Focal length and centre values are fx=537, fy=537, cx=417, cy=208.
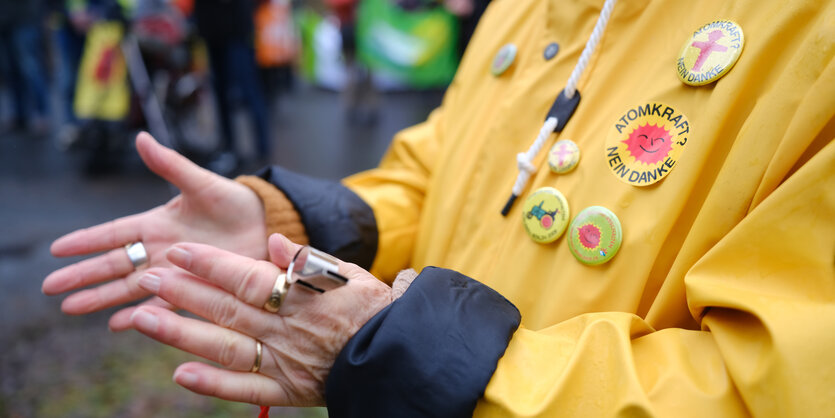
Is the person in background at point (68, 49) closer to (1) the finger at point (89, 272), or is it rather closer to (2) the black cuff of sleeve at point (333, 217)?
(1) the finger at point (89, 272)

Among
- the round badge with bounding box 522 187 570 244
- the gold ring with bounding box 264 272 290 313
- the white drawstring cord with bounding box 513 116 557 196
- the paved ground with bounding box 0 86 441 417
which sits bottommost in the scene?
the paved ground with bounding box 0 86 441 417

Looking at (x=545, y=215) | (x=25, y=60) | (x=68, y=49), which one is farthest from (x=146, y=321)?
(x=25, y=60)

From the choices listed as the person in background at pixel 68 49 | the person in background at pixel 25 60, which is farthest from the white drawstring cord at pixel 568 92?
the person in background at pixel 25 60

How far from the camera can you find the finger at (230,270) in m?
0.82

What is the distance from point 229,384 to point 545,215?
23.6 inches

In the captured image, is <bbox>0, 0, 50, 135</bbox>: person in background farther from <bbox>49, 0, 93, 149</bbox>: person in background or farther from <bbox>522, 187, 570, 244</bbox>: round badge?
<bbox>522, 187, 570, 244</bbox>: round badge

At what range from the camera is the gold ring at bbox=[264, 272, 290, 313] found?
0.82 metres

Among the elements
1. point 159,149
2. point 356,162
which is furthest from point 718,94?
point 356,162

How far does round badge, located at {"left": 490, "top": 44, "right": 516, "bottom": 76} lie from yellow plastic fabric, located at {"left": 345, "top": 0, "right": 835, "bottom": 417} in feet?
0.33

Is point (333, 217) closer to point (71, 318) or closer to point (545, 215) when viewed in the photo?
point (545, 215)

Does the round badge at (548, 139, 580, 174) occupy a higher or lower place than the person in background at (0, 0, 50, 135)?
higher

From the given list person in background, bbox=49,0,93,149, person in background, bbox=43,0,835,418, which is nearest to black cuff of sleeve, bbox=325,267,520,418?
person in background, bbox=43,0,835,418

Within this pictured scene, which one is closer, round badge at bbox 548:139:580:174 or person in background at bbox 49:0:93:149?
round badge at bbox 548:139:580:174

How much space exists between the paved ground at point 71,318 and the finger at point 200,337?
1.67m
